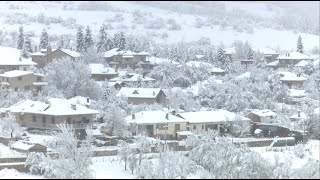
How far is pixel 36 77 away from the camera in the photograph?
45469 millimetres

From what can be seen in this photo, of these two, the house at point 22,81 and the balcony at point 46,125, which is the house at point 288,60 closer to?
the house at point 22,81

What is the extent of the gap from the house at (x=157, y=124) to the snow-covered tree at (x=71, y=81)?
811cm

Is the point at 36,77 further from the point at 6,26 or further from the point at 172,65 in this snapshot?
the point at 6,26

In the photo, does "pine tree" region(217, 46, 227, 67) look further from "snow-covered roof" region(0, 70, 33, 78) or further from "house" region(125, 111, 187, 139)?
"house" region(125, 111, 187, 139)

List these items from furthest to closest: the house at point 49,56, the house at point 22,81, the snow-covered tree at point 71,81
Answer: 1. the house at point 49,56
2. the snow-covered tree at point 71,81
3. the house at point 22,81

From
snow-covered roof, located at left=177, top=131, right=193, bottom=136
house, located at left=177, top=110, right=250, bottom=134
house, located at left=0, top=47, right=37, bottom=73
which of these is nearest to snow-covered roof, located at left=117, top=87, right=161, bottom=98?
house, located at left=177, top=110, right=250, bottom=134

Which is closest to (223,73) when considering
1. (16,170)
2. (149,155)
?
(149,155)

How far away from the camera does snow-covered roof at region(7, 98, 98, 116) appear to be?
35219mm

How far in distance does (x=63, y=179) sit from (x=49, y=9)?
81.1m

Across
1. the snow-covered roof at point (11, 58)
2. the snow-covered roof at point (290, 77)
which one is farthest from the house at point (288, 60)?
the snow-covered roof at point (11, 58)

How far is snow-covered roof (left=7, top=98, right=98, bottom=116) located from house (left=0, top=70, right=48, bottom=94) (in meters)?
7.21

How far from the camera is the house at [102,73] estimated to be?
5281cm

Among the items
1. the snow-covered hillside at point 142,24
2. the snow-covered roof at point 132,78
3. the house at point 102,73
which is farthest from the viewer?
the snow-covered hillside at point 142,24

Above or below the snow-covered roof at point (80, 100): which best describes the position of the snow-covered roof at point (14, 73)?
above
